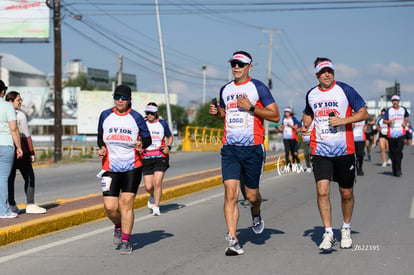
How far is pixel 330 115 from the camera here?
7242mm

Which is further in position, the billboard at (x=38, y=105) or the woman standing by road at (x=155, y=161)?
the billboard at (x=38, y=105)

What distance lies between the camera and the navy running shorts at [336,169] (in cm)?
732

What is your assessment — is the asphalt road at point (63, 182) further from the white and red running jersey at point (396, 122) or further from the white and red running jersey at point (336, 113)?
the white and red running jersey at point (336, 113)

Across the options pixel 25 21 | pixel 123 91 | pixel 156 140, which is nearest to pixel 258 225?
pixel 123 91

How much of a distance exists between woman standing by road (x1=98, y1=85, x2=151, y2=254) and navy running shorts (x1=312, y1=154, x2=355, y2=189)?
6.19 ft

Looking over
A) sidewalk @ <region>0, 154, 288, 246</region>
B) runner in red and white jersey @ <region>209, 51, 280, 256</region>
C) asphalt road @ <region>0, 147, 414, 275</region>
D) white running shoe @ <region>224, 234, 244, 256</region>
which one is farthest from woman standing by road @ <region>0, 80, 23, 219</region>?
white running shoe @ <region>224, 234, 244, 256</region>

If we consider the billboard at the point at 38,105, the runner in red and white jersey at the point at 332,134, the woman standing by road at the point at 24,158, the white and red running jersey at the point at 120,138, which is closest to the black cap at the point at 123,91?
the white and red running jersey at the point at 120,138

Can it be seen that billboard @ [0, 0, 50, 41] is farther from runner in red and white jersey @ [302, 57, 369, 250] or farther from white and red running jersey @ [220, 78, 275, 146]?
runner in red and white jersey @ [302, 57, 369, 250]

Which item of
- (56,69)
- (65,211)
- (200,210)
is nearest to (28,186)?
(65,211)

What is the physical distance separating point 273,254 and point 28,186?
448cm

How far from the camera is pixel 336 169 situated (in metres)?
7.40

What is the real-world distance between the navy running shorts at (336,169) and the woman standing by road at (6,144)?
4175 mm

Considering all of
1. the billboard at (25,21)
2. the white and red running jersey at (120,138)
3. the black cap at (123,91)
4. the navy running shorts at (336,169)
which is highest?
the billboard at (25,21)

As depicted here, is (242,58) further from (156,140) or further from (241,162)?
(156,140)
